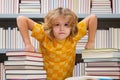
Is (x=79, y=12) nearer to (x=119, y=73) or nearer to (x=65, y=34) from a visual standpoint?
(x=65, y=34)

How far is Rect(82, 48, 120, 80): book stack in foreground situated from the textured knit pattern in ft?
0.51

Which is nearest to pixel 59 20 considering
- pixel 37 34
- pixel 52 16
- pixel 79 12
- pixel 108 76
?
pixel 52 16

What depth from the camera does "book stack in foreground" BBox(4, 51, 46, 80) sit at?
106 centimetres

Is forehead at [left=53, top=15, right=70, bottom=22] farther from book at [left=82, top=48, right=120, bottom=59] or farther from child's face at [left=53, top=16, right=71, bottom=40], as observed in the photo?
book at [left=82, top=48, right=120, bottom=59]

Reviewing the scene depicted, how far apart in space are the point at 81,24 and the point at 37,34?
193 millimetres

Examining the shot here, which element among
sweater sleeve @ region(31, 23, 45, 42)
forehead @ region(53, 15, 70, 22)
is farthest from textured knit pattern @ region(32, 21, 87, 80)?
forehead @ region(53, 15, 70, 22)

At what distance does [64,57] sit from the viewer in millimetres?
1249

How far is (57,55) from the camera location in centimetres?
125

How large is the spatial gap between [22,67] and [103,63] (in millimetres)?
271

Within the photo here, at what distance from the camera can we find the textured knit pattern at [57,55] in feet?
4.09

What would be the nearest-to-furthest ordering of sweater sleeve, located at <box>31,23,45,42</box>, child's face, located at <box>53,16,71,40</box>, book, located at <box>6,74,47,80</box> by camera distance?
book, located at <box>6,74,47,80</box>
child's face, located at <box>53,16,71,40</box>
sweater sleeve, located at <box>31,23,45,42</box>

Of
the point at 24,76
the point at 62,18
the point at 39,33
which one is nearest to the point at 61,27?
the point at 62,18

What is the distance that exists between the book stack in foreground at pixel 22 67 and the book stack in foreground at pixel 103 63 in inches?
6.4

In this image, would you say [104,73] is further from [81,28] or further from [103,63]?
[81,28]
